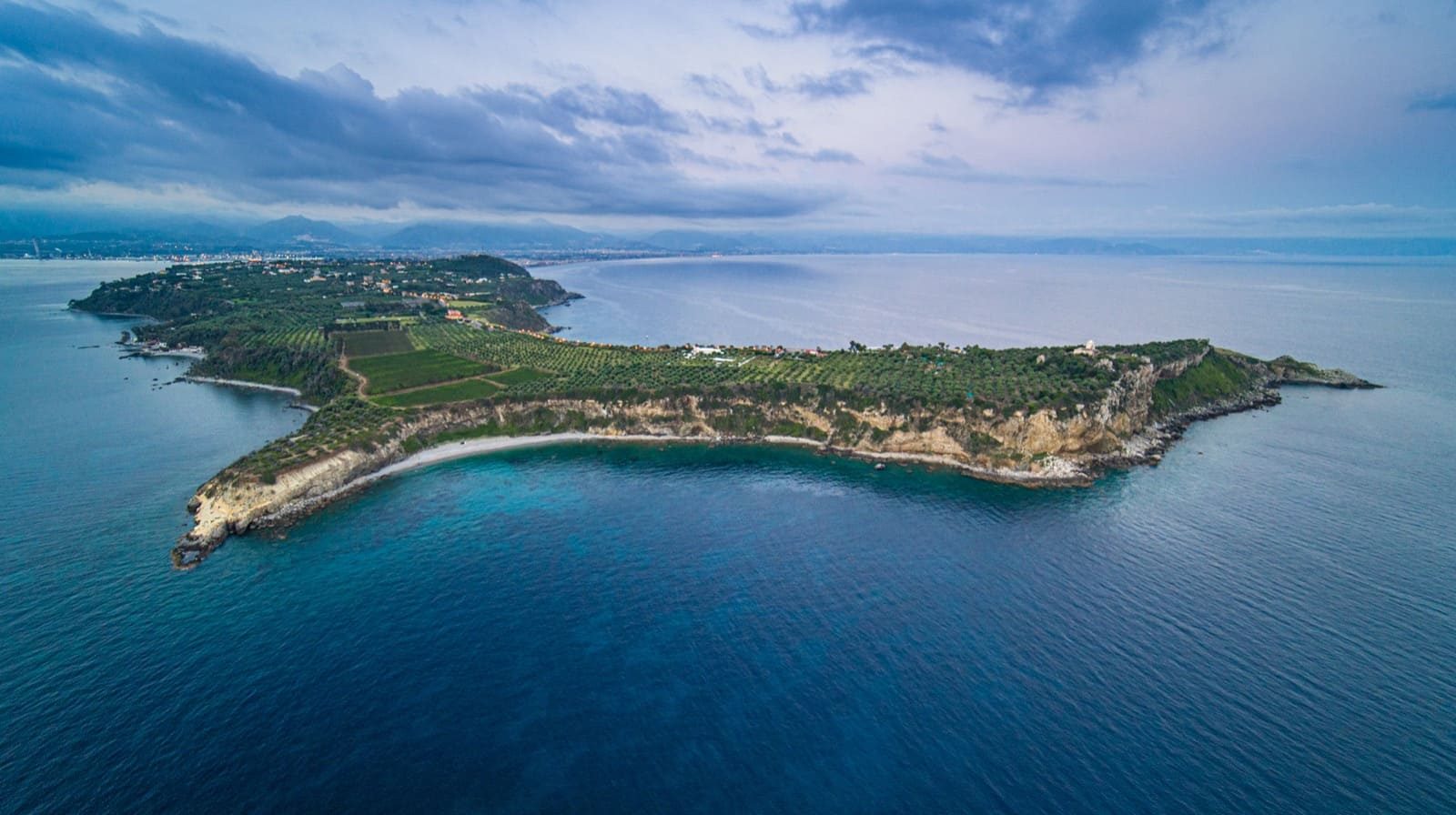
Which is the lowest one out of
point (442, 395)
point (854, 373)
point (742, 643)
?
point (742, 643)

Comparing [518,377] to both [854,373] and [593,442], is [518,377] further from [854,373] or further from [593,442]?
[854,373]

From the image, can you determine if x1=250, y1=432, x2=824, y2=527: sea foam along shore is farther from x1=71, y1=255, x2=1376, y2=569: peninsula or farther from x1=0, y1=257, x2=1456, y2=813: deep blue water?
x1=0, y1=257, x2=1456, y2=813: deep blue water

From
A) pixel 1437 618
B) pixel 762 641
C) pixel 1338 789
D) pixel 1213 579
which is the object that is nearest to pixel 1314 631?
pixel 1213 579

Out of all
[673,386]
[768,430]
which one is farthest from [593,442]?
[768,430]

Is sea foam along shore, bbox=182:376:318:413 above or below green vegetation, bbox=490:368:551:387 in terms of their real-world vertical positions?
below

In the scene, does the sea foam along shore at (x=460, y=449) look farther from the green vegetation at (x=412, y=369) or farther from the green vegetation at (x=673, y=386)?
the green vegetation at (x=412, y=369)

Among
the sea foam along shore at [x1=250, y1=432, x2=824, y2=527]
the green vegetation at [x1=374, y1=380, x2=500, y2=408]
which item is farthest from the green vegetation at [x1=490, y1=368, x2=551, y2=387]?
the sea foam along shore at [x1=250, y1=432, x2=824, y2=527]
